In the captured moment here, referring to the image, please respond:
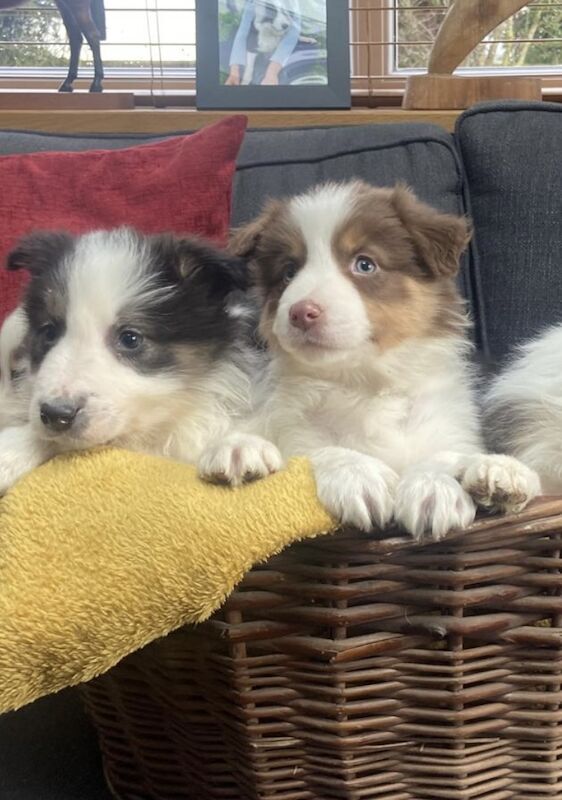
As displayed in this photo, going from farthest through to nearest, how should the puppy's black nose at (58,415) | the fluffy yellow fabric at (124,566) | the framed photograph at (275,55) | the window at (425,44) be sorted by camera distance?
the window at (425,44)
the framed photograph at (275,55)
the puppy's black nose at (58,415)
the fluffy yellow fabric at (124,566)

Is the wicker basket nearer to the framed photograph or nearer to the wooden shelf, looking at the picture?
the wooden shelf

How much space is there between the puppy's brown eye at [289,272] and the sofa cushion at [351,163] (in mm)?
656

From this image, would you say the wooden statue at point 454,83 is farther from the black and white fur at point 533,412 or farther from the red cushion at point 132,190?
the black and white fur at point 533,412

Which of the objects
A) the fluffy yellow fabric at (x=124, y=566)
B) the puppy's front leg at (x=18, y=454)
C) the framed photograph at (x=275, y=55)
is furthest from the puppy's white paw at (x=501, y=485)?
the framed photograph at (x=275, y=55)

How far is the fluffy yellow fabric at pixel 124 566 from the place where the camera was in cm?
86

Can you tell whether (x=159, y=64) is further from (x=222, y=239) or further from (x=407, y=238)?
(x=407, y=238)

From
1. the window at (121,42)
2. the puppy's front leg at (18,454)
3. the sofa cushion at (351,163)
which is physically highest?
the window at (121,42)

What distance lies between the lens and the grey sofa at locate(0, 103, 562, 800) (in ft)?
6.50

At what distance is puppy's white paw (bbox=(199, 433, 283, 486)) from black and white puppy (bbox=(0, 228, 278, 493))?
0.24 meters

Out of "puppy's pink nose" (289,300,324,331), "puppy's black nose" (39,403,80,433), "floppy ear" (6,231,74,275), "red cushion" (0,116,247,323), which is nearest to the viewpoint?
"puppy's black nose" (39,403,80,433)

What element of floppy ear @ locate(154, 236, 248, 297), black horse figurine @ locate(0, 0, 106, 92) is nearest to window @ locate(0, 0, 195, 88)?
black horse figurine @ locate(0, 0, 106, 92)

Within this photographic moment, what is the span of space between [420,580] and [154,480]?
1.04 feet

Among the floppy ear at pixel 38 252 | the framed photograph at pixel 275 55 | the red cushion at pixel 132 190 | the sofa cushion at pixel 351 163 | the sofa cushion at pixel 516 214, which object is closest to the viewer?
the floppy ear at pixel 38 252

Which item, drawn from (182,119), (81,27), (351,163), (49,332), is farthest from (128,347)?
(81,27)
